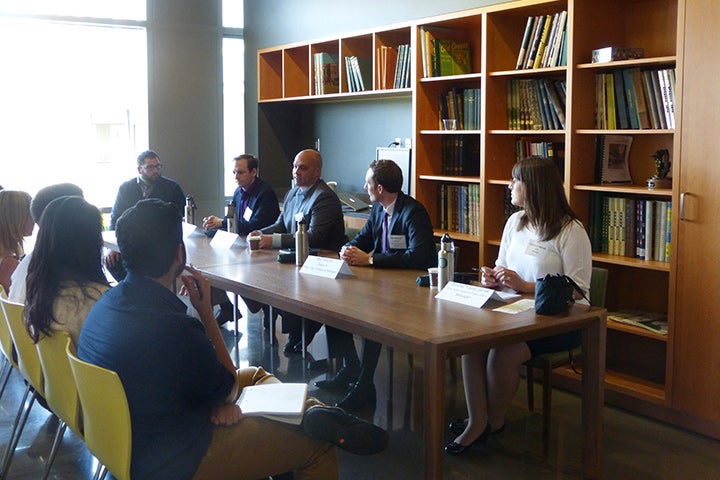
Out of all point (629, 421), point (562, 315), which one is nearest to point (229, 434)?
point (562, 315)

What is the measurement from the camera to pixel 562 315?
9.96ft

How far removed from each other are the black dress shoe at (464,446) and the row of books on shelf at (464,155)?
2184 millimetres

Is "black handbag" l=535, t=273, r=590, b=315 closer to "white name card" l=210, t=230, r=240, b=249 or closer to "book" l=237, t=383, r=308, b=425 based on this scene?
"book" l=237, t=383, r=308, b=425

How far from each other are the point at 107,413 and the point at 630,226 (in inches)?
118

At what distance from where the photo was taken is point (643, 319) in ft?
13.9

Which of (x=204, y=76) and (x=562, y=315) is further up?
(x=204, y=76)

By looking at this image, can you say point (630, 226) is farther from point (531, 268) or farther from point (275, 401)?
point (275, 401)

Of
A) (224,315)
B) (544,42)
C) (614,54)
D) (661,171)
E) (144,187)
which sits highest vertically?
(544,42)

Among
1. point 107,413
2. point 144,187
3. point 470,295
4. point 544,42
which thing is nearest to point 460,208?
point 544,42

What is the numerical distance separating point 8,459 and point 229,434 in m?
1.40

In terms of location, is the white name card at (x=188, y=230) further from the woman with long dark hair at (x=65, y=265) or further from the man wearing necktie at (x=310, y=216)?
the woman with long dark hair at (x=65, y=265)

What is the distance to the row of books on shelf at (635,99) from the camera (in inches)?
160

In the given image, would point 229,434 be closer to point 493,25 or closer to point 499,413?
point 499,413

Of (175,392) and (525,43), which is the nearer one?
(175,392)
